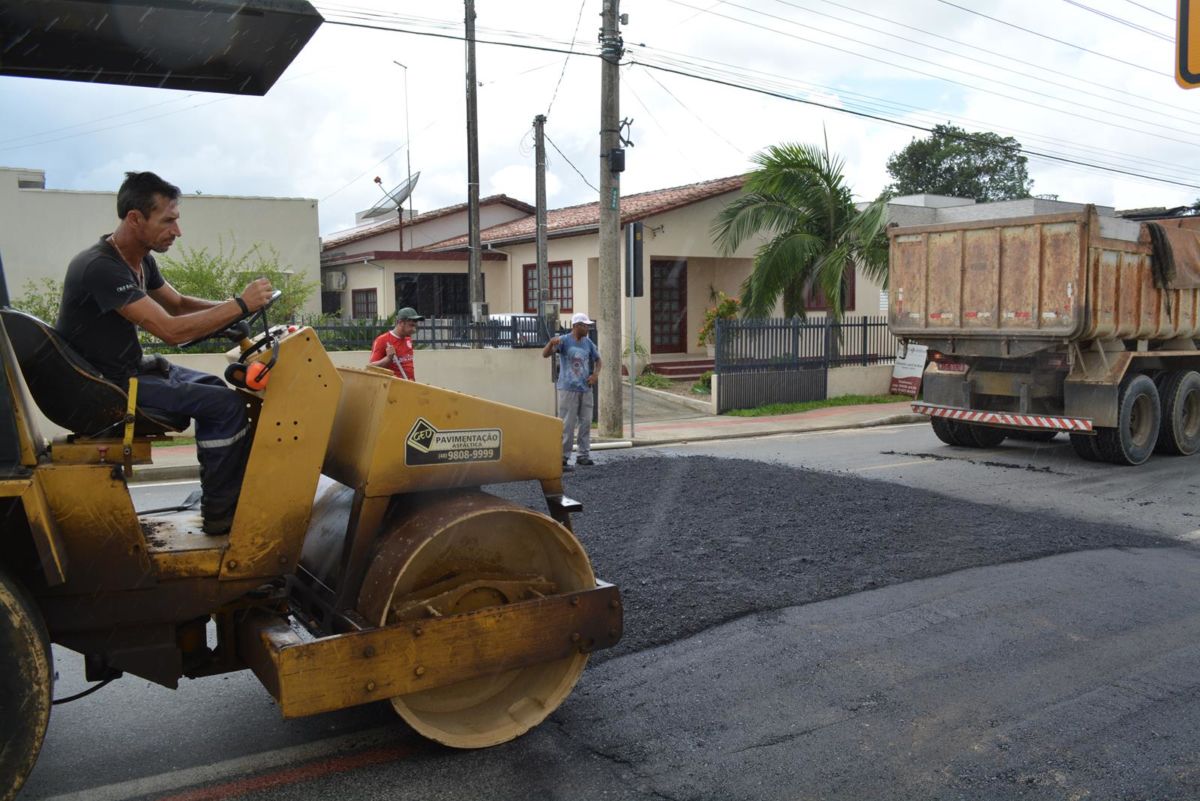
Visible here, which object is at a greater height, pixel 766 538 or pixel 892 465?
pixel 766 538

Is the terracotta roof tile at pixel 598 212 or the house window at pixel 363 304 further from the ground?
the terracotta roof tile at pixel 598 212

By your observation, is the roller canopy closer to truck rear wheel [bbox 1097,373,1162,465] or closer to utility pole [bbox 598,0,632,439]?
utility pole [bbox 598,0,632,439]

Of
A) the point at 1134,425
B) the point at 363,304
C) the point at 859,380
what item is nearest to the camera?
the point at 1134,425

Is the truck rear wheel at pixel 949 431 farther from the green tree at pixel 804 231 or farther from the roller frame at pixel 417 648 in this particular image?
the roller frame at pixel 417 648

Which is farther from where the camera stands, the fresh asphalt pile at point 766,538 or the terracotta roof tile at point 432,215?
the terracotta roof tile at point 432,215

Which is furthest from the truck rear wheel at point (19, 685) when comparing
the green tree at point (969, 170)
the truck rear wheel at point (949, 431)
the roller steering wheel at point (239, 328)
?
the green tree at point (969, 170)

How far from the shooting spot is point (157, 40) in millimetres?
3625

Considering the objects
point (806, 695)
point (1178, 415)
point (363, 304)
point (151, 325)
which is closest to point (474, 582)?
point (151, 325)

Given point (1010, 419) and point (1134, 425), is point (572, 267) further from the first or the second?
point (1134, 425)

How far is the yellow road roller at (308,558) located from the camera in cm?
318

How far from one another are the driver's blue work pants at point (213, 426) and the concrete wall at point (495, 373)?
1140cm

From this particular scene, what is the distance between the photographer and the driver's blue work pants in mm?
3477

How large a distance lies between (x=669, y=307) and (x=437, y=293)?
277 inches

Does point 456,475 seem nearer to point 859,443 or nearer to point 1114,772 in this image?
point 1114,772
